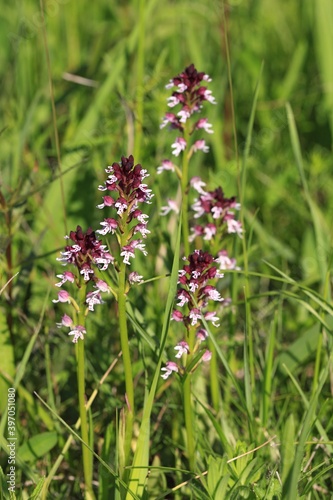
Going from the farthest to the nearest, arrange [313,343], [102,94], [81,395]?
[102,94] → [313,343] → [81,395]

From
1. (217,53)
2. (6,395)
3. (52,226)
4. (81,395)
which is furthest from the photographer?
(217,53)

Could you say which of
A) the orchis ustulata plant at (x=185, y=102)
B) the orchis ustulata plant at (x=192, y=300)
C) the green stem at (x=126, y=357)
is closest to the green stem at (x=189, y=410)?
the orchis ustulata plant at (x=192, y=300)

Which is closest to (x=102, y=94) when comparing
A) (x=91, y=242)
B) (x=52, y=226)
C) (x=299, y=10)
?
(x=52, y=226)

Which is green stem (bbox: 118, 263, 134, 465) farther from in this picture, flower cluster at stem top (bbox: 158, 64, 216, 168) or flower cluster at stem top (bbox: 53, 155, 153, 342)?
flower cluster at stem top (bbox: 158, 64, 216, 168)

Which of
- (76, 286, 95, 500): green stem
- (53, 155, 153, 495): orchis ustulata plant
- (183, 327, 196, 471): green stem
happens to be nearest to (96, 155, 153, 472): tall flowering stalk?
(53, 155, 153, 495): orchis ustulata plant

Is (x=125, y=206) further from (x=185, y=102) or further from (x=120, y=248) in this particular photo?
(x=185, y=102)

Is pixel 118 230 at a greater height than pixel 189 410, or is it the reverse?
pixel 118 230

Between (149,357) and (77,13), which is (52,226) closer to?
(149,357)

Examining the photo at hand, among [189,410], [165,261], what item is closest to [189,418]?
[189,410]
